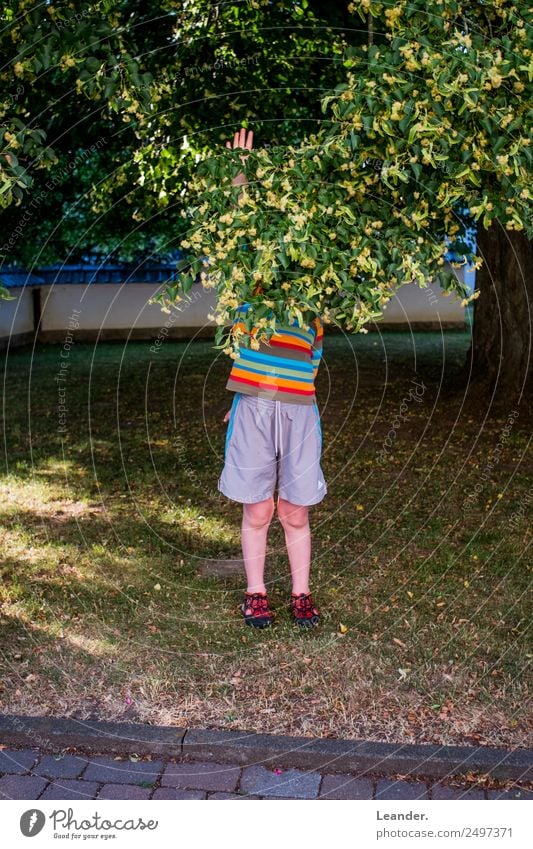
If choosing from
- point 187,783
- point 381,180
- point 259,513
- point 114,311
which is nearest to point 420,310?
point 114,311

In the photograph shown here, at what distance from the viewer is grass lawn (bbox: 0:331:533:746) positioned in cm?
452

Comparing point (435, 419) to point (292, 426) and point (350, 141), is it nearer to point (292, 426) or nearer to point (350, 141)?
point (292, 426)

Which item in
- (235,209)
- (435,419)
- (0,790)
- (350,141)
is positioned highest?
(350,141)

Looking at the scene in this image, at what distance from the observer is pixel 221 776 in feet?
13.0

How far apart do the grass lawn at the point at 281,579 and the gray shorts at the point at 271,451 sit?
0.82 meters

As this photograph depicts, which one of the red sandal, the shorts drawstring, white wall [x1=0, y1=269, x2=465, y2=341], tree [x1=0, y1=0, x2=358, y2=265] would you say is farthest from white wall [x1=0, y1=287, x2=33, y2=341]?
the shorts drawstring

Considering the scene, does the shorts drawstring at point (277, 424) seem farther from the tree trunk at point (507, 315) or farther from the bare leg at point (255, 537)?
the tree trunk at point (507, 315)

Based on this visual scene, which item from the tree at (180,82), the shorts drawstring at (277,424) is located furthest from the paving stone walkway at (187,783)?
the tree at (180,82)

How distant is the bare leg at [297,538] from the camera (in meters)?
5.16

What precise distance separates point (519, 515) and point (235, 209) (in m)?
4.08

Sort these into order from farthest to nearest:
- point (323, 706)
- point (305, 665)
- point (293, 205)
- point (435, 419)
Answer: point (435, 419)
point (305, 665)
point (323, 706)
point (293, 205)

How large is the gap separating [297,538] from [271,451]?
0.55m

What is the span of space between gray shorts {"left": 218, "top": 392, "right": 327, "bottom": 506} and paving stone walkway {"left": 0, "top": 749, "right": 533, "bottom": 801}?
1.51 meters

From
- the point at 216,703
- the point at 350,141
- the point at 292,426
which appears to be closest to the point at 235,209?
the point at 350,141
